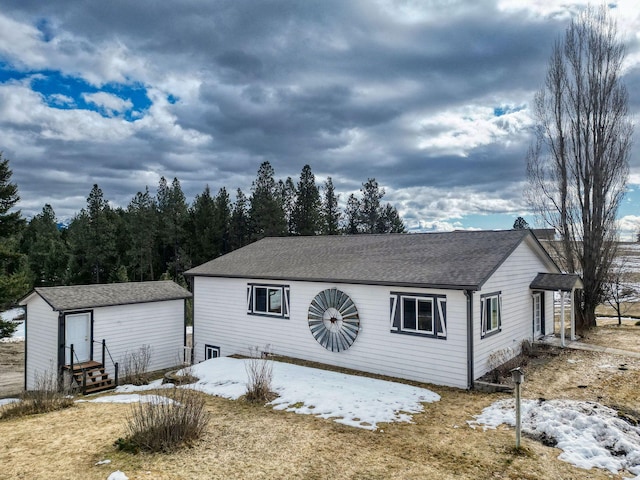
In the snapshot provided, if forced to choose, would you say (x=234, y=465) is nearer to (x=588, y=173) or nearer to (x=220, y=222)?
(x=588, y=173)

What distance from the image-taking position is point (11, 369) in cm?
2067

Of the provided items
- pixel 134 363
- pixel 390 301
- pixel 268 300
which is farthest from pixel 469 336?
pixel 134 363

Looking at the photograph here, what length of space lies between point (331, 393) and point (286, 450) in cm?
319

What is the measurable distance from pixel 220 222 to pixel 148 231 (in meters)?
7.72

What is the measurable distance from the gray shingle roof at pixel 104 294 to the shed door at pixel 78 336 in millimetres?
489

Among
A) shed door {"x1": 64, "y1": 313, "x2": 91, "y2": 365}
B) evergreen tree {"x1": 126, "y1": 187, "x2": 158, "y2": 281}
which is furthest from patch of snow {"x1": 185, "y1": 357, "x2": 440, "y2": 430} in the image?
evergreen tree {"x1": 126, "y1": 187, "x2": 158, "y2": 281}

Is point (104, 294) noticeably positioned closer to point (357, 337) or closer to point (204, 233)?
point (357, 337)

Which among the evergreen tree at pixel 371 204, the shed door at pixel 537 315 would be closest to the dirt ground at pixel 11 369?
the shed door at pixel 537 315

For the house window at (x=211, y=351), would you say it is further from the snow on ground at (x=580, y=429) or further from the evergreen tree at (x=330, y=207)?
the evergreen tree at (x=330, y=207)

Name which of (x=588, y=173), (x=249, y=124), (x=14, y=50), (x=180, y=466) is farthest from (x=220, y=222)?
(x=180, y=466)

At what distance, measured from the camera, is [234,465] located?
5492 millimetres

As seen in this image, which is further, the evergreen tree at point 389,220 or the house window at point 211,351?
the evergreen tree at point 389,220

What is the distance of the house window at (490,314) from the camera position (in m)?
10.8

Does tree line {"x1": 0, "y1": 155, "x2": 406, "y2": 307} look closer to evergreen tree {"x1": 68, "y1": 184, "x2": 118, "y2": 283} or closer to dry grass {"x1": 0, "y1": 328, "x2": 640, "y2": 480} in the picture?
evergreen tree {"x1": 68, "y1": 184, "x2": 118, "y2": 283}
